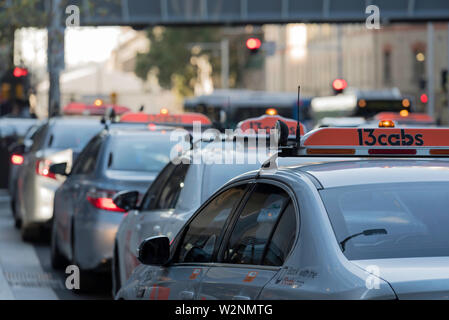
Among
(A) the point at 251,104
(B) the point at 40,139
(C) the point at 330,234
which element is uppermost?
(C) the point at 330,234

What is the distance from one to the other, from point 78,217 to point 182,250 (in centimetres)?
491

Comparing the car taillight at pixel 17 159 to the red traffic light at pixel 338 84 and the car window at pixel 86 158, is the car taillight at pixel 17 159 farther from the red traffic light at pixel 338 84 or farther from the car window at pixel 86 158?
the red traffic light at pixel 338 84

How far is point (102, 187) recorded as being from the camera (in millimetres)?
10531

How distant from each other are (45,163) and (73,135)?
3.28ft

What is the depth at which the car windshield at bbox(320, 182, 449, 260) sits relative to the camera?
4.42 meters

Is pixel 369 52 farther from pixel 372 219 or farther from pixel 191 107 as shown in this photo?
pixel 372 219

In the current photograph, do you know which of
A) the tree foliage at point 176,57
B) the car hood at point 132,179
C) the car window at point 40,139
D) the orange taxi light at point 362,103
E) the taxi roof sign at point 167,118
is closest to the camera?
the car hood at point 132,179

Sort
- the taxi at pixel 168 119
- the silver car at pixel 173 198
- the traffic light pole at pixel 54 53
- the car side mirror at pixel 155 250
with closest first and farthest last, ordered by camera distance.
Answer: the car side mirror at pixel 155 250 < the silver car at pixel 173 198 < the taxi at pixel 168 119 < the traffic light pole at pixel 54 53

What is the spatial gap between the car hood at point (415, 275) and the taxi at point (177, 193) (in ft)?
11.4

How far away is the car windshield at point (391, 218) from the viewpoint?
14.5 ft

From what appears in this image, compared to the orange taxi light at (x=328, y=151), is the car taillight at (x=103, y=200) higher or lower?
lower

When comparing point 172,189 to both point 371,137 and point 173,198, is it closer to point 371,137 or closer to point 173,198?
point 173,198

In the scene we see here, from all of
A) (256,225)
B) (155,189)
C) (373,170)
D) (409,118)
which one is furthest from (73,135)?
(373,170)

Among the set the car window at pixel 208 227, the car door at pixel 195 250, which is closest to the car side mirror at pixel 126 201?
the car door at pixel 195 250
